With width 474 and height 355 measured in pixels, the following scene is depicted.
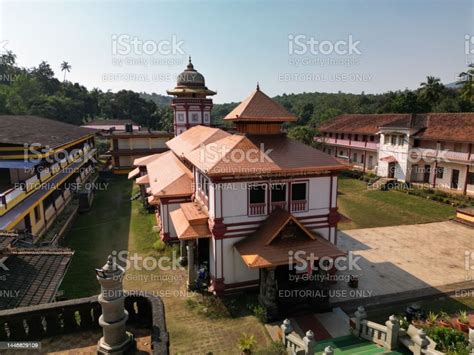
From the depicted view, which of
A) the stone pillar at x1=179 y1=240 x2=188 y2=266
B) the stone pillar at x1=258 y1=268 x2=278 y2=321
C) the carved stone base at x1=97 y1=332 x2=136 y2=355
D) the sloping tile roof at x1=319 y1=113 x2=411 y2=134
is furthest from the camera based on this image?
the sloping tile roof at x1=319 y1=113 x2=411 y2=134

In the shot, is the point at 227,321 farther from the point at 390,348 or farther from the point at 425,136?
the point at 425,136

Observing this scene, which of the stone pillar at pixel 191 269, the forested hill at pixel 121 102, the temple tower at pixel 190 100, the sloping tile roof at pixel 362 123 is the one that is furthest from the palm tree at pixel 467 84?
the stone pillar at pixel 191 269

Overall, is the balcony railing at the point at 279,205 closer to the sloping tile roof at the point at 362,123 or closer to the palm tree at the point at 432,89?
the sloping tile roof at the point at 362,123

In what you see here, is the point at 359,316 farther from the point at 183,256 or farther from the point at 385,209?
the point at 385,209

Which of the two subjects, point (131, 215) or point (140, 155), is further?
point (140, 155)

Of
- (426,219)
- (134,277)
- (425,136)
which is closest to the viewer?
(134,277)

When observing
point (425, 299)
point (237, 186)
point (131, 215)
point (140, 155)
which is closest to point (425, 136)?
point (425, 299)

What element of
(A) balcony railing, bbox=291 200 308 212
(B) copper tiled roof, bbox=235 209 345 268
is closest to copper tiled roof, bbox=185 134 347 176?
(A) balcony railing, bbox=291 200 308 212

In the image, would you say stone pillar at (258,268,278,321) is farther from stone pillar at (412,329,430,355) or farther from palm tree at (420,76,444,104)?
palm tree at (420,76,444,104)
